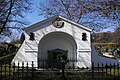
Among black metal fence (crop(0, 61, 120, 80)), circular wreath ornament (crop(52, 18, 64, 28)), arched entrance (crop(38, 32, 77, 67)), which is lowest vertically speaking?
black metal fence (crop(0, 61, 120, 80))

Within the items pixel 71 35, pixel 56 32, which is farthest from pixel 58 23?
pixel 71 35

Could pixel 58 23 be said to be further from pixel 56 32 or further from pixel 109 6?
pixel 109 6

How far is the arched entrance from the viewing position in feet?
77.3

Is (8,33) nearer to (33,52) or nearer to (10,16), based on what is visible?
(10,16)

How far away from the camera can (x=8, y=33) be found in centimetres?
2627

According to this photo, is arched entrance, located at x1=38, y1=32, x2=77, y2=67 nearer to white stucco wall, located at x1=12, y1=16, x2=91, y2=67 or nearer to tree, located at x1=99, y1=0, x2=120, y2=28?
white stucco wall, located at x1=12, y1=16, x2=91, y2=67

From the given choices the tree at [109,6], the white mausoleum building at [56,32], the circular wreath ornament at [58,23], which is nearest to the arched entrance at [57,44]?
the white mausoleum building at [56,32]

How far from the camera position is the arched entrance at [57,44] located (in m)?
23.5

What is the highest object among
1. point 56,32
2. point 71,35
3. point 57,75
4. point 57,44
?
point 56,32

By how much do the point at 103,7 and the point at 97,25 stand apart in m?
19.5

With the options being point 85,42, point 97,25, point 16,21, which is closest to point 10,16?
point 16,21

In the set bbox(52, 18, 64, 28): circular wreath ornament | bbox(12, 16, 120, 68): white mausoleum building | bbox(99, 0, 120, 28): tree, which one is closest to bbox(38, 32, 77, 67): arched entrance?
bbox(12, 16, 120, 68): white mausoleum building

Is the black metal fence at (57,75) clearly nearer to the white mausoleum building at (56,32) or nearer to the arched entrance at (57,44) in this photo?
the white mausoleum building at (56,32)

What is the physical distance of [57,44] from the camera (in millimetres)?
23938
